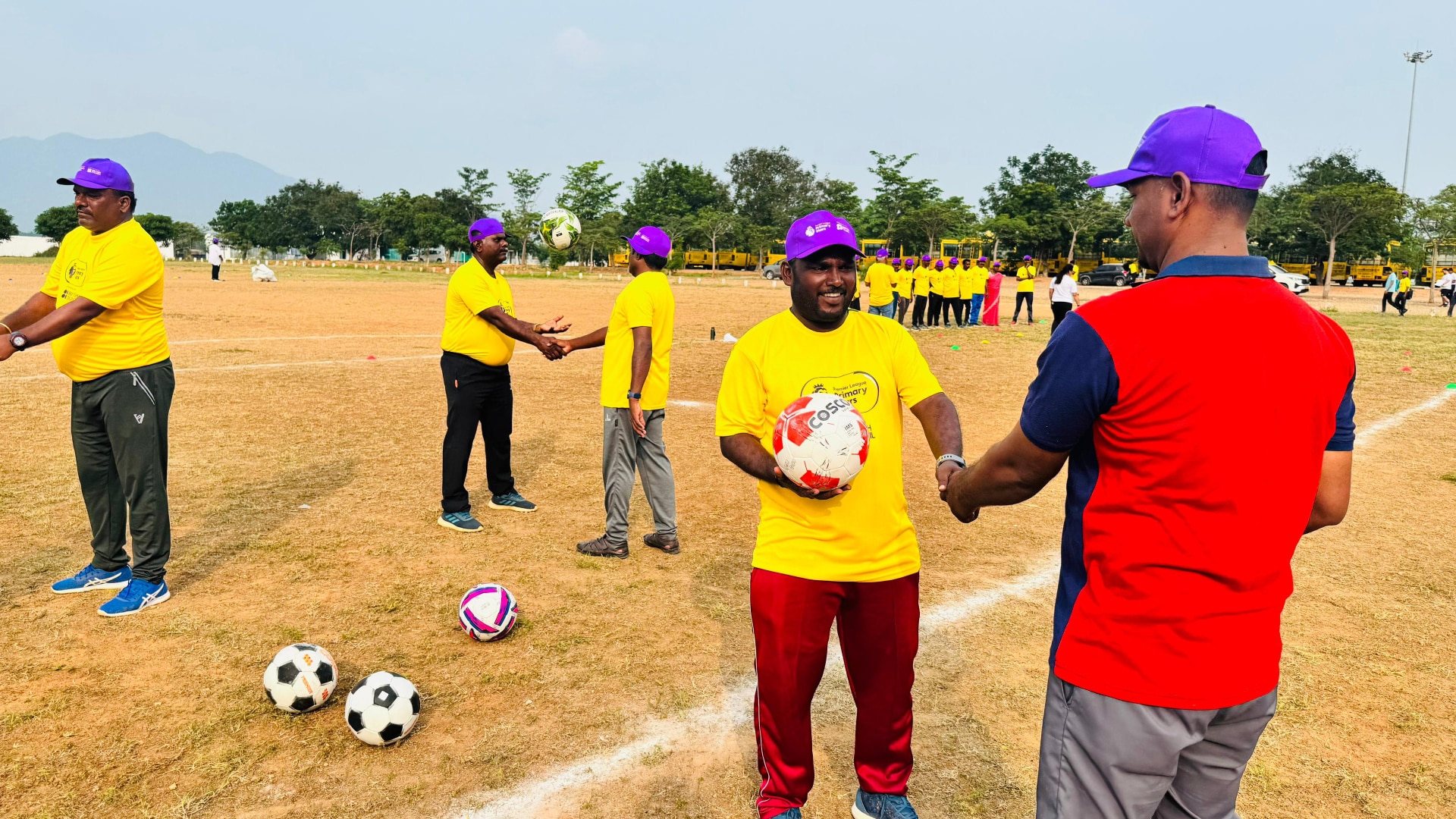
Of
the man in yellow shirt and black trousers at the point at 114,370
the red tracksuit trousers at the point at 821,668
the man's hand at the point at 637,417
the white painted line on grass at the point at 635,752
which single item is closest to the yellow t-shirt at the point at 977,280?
the man's hand at the point at 637,417

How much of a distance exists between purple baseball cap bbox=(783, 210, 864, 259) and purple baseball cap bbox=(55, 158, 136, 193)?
4327 millimetres

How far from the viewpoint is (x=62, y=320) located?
4.92 metres

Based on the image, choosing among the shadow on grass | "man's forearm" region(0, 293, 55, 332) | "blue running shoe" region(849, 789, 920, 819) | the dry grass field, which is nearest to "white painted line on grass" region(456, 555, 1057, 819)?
the dry grass field

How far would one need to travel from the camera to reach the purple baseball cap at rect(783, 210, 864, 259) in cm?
318

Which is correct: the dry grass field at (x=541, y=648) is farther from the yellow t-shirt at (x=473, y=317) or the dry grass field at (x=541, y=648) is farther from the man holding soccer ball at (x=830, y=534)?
the yellow t-shirt at (x=473, y=317)

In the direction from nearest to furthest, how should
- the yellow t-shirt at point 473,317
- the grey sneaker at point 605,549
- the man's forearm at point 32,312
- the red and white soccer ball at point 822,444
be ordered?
the red and white soccer ball at point 822,444 < the man's forearm at point 32,312 < the grey sneaker at point 605,549 < the yellow t-shirt at point 473,317

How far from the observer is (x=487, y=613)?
4980 millimetres

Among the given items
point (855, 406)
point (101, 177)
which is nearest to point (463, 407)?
point (101, 177)

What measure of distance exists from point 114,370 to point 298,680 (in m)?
2.53

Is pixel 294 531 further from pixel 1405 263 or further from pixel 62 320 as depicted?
pixel 1405 263

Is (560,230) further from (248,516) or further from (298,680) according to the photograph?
(298,680)

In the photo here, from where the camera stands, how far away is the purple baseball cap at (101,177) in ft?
16.7

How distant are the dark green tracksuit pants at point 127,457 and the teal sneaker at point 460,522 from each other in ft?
6.65

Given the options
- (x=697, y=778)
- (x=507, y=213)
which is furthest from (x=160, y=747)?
(x=507, y=213)
